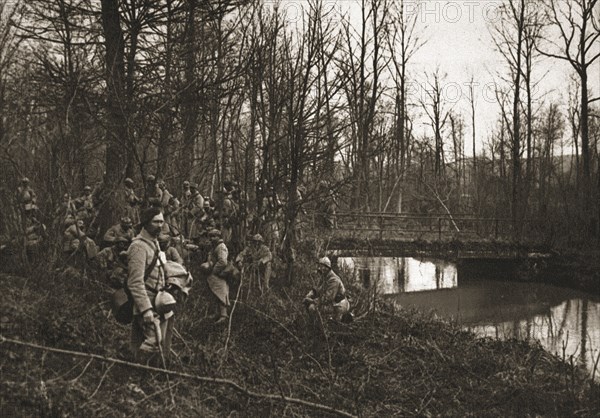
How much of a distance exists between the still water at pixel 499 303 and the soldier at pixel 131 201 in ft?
18.3

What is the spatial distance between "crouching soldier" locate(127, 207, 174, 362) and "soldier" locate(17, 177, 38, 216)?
2600 mm

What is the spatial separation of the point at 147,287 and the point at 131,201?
4570 millimetres

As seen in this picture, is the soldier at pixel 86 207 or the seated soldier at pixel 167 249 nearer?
the seated soldier at pixel 167 249

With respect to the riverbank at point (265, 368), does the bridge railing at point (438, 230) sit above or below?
above

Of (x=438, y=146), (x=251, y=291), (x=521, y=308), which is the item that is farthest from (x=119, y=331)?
(x=438, y=146)

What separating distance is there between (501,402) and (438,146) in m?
33.7

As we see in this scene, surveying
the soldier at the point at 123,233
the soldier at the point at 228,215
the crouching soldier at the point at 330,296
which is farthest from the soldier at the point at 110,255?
the crouching soldier at the point at 330,296

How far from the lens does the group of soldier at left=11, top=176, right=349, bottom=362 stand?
18.3 ft

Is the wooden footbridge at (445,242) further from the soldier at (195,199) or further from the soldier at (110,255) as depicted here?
the soldier at (110,255)

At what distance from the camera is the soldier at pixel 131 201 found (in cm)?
988

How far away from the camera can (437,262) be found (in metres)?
27.9

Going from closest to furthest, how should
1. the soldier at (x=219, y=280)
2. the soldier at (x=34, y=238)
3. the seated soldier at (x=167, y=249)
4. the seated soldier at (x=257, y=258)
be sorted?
the soldier at (x=34, y=238)
the seated soldier at (x=167, y=249)
the soldier at (x=219, y=280)
the seated soldier at (x=257, y=258)

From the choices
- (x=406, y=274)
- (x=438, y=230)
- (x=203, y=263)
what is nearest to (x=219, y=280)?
(x=203, y=263)

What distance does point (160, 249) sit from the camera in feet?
20.7
